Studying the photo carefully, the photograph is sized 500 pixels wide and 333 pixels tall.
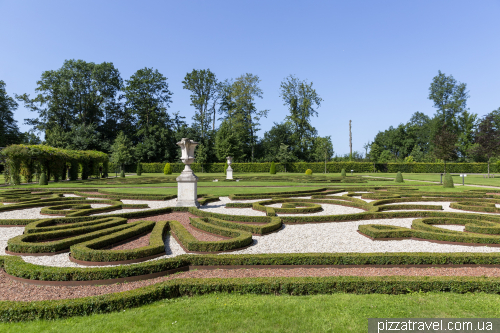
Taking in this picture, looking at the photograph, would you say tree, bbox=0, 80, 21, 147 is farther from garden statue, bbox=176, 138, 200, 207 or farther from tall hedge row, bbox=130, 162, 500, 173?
garden statue, bbox=176, 138, 200, 207

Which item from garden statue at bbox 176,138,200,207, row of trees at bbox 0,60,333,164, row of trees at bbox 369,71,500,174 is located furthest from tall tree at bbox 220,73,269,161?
garden statue at bbox 176,138,200,207

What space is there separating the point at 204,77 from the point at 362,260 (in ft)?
182

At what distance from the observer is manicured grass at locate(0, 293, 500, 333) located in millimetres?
3387

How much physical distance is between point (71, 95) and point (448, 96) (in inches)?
2982

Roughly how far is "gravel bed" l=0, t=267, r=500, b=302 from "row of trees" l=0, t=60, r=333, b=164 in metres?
42.1

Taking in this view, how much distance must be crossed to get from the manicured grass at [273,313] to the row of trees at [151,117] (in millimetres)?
43220

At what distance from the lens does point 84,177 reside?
3155 cm

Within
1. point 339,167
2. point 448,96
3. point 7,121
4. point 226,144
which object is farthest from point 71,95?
point 448,96

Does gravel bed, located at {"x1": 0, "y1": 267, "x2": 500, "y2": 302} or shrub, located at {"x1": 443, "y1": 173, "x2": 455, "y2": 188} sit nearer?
gravel bed, located at {"x1": 0, "y1": 267, "x2": 500, "y2": 302}

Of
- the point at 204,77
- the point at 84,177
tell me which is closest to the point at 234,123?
the point at 204,77

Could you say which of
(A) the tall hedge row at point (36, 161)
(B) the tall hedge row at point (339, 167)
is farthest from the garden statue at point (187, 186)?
(B) the tall hedge row at point (339, 167)

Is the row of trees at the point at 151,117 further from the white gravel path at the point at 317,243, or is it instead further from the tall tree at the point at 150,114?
the white gravel path at the point at 317,243

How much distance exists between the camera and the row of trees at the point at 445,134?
3684cm

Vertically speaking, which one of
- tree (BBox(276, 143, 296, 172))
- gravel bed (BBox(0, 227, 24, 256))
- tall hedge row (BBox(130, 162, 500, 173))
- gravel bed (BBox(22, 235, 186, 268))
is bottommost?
gravel bed (BBox(22, 235, 186, 268))
